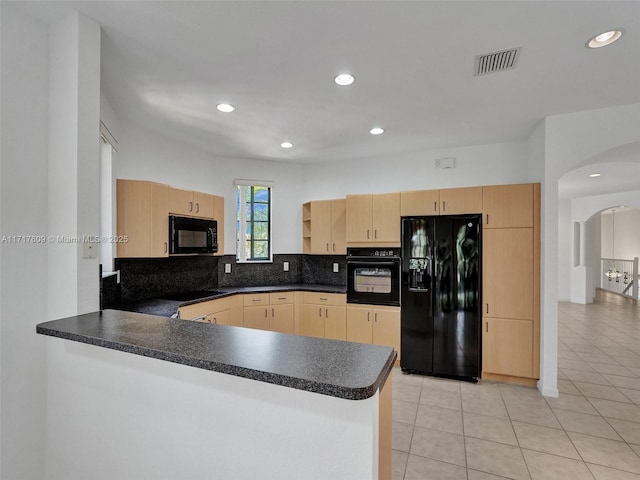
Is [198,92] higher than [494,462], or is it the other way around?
[198,92]

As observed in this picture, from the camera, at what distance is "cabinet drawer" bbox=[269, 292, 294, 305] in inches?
170

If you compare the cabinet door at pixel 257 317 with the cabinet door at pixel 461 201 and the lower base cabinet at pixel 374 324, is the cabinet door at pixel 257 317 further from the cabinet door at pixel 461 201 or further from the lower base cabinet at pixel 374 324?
the cabinet door at pixel 461 201

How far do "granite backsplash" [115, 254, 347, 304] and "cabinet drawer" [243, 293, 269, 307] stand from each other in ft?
1.61

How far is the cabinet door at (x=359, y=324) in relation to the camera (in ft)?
13.1

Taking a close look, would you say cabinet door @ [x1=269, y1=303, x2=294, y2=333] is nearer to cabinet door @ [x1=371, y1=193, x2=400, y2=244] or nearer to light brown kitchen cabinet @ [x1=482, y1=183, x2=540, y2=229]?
cabinet door @ [x1=371, y1=193, x2=400, y2=244]

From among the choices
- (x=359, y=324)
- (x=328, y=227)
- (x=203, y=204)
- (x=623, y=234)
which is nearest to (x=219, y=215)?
(x=203, y=204)

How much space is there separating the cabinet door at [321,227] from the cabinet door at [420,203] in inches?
46.3

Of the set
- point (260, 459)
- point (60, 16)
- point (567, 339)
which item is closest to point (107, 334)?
point (260, 459)

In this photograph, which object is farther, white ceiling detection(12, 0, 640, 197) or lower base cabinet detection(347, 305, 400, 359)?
lower base cabinet detection(347, 305, 400, 359)

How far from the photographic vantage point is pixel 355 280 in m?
4.12

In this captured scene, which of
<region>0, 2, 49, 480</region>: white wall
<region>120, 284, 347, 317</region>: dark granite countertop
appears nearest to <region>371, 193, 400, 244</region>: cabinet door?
<region>120, 284, 347, 317</region>: dark granite countertop

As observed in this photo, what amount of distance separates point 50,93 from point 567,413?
14.7 feet

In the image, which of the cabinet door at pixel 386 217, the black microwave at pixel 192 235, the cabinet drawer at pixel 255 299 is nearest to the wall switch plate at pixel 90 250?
the black microwave at pixel 192 235

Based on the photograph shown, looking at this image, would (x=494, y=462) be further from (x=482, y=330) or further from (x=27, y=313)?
(x=27, y=313)
